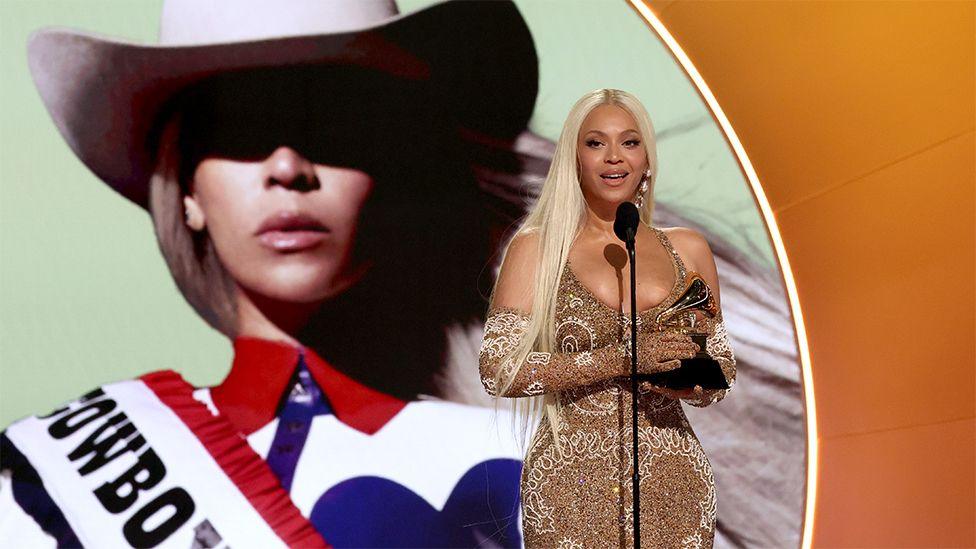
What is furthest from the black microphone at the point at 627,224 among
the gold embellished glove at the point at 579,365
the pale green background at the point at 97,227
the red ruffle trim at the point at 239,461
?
the red ruffle trim at the point at 239,461

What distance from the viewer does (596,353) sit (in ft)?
Result: 6.20

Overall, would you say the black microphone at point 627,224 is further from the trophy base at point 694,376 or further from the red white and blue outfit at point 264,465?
the red white and blue outfit at point 264,465

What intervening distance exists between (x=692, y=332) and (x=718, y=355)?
74 mm

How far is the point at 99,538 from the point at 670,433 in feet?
6.14

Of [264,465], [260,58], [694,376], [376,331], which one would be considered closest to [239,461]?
[264,465]

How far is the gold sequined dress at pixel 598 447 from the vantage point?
1.92 meters

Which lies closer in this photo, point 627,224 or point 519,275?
point 627,224

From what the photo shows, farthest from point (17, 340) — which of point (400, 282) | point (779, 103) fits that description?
point (779, 103)

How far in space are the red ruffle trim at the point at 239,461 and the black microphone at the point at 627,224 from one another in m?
1.77

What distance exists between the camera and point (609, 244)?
2.06 meters

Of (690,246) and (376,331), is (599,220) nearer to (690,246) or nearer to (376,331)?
(690,246)

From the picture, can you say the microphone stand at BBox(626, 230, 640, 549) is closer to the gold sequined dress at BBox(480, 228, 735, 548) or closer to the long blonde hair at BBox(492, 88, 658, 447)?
the gold sequined dress at BBox(480, 228, 735, 548)

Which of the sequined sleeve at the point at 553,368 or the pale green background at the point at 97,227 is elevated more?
the pale green background at the point at 97,227

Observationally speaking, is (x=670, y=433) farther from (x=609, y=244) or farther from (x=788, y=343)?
(x=788, y=343)
